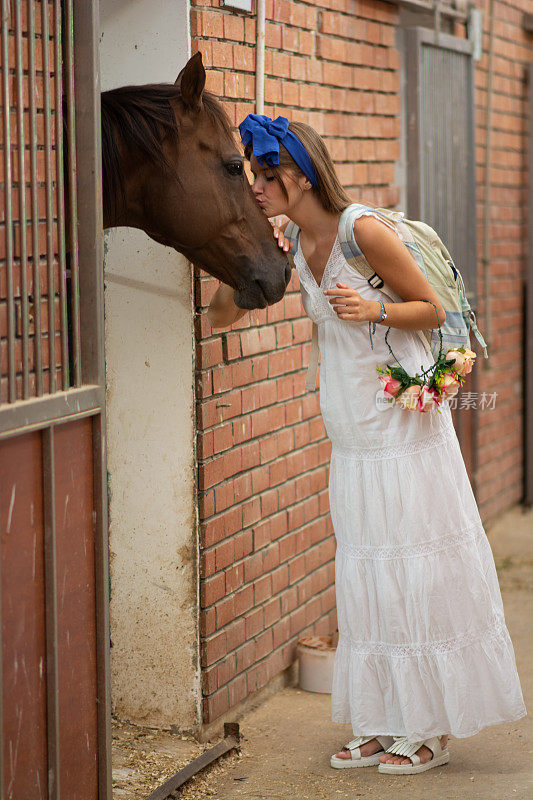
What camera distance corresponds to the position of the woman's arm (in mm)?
3189

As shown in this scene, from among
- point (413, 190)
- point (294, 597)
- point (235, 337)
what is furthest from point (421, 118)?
point (294, 597)

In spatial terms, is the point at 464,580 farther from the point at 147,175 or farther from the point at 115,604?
the point at 147,175

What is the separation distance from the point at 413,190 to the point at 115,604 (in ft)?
8.89

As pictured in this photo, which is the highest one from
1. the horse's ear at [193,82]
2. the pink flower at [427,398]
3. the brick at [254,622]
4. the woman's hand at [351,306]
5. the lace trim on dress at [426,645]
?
the horse's ear at [193,82]

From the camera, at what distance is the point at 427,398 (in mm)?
3273

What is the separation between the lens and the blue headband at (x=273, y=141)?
10.5 feet

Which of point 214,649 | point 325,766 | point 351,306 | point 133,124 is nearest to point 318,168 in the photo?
point 351,306

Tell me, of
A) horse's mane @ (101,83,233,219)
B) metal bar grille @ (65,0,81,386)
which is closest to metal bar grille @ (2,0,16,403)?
metal bar grille @ (65,0,81,386)

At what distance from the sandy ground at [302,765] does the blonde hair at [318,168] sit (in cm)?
181

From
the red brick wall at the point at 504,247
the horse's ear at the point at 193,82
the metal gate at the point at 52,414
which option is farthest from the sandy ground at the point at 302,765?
the red brick wall at the point at 504,247

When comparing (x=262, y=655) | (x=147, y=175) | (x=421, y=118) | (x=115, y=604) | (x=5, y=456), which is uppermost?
(x=421, y=118)

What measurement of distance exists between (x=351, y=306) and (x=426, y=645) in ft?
3.61

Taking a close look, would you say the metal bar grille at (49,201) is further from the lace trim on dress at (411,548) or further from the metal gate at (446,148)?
the metal gate at (446,148)

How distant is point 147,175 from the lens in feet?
10.4
